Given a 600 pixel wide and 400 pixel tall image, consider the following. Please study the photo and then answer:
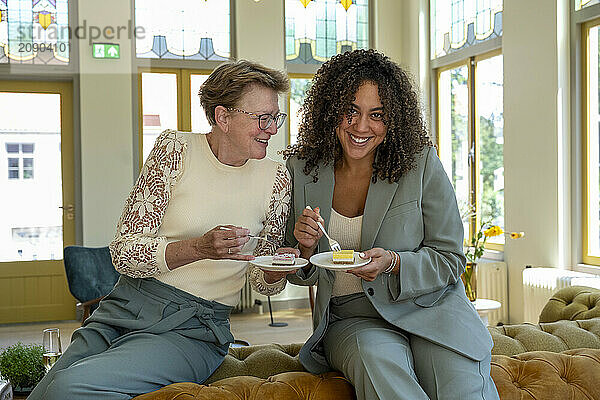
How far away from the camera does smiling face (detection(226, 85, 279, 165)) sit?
7.07 ft

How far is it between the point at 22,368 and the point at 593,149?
4.41 m

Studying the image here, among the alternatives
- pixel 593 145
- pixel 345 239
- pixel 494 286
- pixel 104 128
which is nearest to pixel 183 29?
pixel 104 128

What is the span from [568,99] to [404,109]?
12.5 feet

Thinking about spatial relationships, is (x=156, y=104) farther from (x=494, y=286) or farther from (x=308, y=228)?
(x=308, y=228)

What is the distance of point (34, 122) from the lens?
714 cm

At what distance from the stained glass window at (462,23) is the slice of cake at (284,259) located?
507 cm

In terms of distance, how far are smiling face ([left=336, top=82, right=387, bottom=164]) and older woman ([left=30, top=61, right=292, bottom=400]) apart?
25cm

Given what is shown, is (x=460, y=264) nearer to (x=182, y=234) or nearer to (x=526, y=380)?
(x=526, y=380)

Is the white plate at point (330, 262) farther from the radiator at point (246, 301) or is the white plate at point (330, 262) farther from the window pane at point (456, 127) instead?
the radiator at point (246, 301)

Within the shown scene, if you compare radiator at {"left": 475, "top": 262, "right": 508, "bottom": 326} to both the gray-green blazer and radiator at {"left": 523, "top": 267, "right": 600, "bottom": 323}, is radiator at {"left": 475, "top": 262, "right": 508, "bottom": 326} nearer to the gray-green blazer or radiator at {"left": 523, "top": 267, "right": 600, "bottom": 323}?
radiator at {"left": 523, "top": 267, "right": 600, "bottom": 323}

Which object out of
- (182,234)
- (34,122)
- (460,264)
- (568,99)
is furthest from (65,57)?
(460,264)

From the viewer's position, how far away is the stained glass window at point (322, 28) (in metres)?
7.73

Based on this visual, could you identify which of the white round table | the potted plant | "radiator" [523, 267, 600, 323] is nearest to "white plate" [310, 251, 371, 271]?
the potted plant

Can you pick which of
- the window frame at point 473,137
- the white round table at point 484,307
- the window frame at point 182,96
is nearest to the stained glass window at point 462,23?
the window frame at point 473,137
